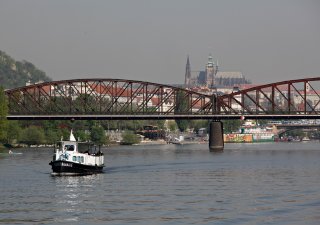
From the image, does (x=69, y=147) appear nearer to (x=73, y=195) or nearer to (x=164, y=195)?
(x=73, y=195)

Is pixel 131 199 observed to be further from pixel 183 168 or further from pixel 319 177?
pixel 183 168

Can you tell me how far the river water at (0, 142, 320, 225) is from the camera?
62.6 meters

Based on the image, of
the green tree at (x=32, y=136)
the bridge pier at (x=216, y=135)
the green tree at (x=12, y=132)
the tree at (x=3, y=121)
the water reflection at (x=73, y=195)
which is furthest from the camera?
the green tree at (x=32, y=136)

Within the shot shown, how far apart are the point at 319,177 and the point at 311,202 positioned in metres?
23.6

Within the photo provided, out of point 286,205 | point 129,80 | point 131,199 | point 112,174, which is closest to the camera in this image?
point 286,205

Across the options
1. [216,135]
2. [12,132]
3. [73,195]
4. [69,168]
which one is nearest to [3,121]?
[12,132]

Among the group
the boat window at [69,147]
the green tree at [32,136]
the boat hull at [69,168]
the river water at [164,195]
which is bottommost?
the river water at [164,195]

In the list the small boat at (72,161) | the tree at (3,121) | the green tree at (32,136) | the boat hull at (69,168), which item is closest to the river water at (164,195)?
the boat hull at (69,168)

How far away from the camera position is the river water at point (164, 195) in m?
62.6

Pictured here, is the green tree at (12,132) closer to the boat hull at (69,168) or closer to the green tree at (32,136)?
the green tree at (32,136)

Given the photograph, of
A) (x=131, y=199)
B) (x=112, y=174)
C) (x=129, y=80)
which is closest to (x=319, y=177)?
(x=112, y=174)

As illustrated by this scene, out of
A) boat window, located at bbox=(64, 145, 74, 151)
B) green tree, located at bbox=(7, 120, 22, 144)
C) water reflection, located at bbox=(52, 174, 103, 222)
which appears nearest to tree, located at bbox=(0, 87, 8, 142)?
green tree, located at bbox=(7, 120, 22, 144)

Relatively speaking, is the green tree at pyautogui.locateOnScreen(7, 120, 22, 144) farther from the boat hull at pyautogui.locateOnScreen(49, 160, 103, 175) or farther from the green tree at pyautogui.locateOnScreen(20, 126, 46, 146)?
the boat hull at pyautogui.locateOnScreen(49, 160, 103, 175)

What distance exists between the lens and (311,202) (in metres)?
69.6
